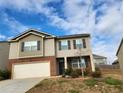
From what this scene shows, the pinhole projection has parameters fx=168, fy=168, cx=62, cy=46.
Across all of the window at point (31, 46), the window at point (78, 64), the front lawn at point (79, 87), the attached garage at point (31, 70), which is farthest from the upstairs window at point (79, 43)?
the front lawn at point (79, 87)

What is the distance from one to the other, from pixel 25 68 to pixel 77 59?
8256mm

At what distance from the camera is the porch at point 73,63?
86.0 ft

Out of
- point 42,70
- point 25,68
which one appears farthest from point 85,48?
point 25,68

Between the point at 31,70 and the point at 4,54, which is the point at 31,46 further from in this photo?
the point at 4,54

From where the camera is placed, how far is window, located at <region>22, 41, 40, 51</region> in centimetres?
2636

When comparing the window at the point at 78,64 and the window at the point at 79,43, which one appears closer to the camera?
the window at the point at 78,64

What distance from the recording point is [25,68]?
25891mm

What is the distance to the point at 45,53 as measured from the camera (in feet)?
85.9

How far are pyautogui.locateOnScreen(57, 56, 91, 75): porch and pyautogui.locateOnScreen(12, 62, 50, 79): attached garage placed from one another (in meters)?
2.53

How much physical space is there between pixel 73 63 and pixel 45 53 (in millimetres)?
4766

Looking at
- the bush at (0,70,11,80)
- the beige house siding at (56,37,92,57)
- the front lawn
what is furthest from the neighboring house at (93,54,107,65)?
the front lawn

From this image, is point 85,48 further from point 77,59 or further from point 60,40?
point 60,40

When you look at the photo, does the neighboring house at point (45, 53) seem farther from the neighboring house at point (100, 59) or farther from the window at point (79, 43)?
the neighboring house at point (100, 59)

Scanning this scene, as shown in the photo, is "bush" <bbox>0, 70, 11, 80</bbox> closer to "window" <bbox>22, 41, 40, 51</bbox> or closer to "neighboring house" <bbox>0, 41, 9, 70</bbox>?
"neighboring house" <bbox>0, 41, 9, 70</bbox>
